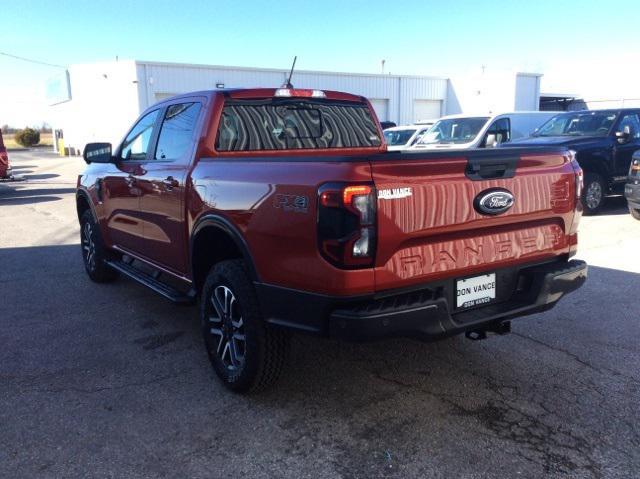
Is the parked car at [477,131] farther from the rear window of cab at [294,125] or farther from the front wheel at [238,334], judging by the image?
the front wheel at [238,334]

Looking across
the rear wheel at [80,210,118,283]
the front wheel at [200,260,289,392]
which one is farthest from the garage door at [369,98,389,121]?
the front wheel at [200,260,289,392]

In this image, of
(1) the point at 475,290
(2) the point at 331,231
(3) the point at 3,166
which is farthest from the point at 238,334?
(3) the point at 3,166

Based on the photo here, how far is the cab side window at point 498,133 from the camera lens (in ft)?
40.5

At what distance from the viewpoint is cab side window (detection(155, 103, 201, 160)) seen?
4125 millimetres

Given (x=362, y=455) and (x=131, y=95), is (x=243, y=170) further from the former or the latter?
(x=131, y=95)

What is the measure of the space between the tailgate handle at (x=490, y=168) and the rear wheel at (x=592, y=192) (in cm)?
743

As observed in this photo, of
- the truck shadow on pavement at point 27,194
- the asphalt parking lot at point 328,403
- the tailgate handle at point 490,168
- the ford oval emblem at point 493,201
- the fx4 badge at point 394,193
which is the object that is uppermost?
the tailgate handle at point 490,168

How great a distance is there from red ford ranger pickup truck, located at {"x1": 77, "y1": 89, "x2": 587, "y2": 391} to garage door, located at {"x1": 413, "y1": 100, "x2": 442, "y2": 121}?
32325mm

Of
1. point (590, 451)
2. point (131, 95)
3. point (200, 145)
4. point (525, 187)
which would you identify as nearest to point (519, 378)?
point (590, 451)

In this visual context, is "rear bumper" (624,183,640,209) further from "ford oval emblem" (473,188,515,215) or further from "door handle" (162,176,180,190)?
"door handle" (162,176,180,190)

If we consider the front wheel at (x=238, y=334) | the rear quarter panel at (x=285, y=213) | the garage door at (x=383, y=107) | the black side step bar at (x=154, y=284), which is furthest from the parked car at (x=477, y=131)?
the garage door at (x=383, y=107)

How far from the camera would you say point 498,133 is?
496 inches

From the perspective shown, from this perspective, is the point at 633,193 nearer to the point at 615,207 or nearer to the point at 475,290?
the point at 615,207

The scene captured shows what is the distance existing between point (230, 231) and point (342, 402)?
1.23 metres
